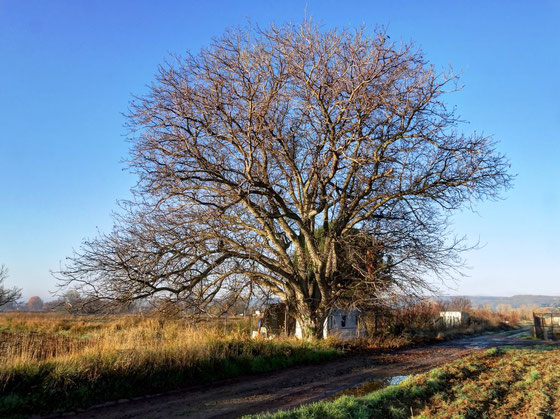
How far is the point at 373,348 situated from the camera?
18500 millimetres

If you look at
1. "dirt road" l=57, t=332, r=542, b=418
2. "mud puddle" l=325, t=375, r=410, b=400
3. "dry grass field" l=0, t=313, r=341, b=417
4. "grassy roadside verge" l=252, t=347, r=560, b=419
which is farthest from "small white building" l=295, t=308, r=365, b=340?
"mud puddle" l=325, t=375, r=410, b=400

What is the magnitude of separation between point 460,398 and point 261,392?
162 inches

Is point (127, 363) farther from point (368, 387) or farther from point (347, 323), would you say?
point (347, 323)

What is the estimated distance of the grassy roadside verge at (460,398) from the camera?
7266 mm

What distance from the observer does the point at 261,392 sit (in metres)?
9.50

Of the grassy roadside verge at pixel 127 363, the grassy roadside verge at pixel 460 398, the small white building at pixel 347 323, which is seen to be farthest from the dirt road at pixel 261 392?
the small white building at pixel 347 323

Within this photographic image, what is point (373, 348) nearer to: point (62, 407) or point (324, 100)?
point (324, 100)

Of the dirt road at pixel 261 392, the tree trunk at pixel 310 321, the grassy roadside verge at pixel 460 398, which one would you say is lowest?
the dirt road at pixel 261 392

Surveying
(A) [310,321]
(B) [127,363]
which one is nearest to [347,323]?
(A) [310,321]

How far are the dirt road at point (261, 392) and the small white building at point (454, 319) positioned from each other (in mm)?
25412

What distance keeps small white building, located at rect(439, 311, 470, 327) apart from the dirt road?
83.4 feet

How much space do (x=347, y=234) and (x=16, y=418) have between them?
1249 cm

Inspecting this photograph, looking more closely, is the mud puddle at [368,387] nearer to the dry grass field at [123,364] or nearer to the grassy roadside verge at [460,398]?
the grassy roadside verge at [460,398]

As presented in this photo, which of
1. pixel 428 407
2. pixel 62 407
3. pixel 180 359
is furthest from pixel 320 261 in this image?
pixel 62 407
